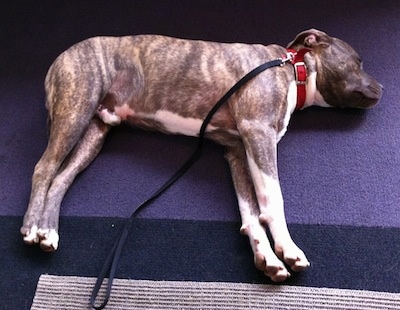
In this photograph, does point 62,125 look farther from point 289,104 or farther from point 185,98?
point 289,104

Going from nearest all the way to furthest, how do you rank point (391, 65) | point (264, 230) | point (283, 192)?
point (264, 230) < point (283, 192) < point (391, 65)

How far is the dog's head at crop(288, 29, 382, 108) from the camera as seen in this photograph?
2.27 meters

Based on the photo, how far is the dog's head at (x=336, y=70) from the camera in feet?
7.44

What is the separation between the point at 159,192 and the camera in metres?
2.16

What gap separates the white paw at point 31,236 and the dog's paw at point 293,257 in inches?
32.8

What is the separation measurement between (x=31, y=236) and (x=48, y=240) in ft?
0.20

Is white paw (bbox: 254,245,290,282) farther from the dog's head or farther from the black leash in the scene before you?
the dog's head

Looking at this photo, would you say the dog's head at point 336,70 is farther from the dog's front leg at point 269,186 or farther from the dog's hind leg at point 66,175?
the dog's hind leg at point 66,175

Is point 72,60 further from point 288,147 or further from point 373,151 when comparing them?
point 373,151

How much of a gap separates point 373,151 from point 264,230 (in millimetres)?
642

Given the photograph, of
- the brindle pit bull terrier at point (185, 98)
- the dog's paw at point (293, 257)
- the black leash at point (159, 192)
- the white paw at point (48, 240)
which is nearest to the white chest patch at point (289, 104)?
the brindle pit bull terrier at point (185, 98)

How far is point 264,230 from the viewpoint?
1946 mm

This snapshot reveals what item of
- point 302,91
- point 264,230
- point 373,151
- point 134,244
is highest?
point 302,91

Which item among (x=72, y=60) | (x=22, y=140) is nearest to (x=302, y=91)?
(x=72, y=60)
